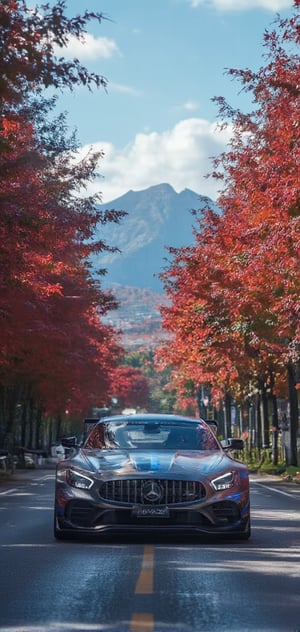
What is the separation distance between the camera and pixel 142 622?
7.55 meters

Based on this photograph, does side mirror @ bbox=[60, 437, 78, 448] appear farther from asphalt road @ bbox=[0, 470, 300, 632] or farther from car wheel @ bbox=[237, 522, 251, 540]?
car wheel @ bbox=[237, 522, 251, 540]

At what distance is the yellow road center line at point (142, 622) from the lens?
730 cm

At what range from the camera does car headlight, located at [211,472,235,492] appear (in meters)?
12.5

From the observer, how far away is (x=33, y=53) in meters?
15.0

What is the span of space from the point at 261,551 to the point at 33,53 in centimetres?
702

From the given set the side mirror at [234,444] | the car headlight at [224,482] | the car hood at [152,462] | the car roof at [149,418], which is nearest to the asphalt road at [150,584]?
the car headlight at [224,482]

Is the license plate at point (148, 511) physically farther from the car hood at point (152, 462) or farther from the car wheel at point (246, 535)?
the car wheel at point (246, 535)

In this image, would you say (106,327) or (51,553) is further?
(106,327)

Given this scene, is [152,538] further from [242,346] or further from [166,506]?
[242,346]

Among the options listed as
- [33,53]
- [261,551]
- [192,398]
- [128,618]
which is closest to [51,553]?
[261,551]

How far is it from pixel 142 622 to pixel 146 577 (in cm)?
225

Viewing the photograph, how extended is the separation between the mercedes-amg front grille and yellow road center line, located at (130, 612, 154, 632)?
446 centimetres

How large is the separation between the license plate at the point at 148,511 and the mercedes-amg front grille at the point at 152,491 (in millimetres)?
65

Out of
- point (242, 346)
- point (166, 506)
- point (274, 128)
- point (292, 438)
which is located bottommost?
point (166, 506)
